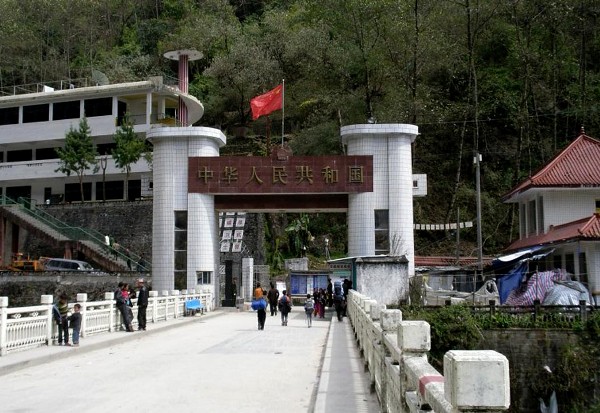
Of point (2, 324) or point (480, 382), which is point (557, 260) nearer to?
point (2, 324)

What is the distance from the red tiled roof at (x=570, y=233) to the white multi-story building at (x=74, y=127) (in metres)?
31.2

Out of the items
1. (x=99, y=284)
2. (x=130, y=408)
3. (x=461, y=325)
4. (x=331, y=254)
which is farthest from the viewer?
(x=331, y=254)

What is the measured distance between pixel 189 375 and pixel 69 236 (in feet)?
109

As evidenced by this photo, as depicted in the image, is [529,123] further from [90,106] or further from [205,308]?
[90,106]

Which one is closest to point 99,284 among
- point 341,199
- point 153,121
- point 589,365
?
point 341,199

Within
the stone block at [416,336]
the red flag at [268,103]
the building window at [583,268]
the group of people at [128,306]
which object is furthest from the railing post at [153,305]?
the stone block at [416,336]

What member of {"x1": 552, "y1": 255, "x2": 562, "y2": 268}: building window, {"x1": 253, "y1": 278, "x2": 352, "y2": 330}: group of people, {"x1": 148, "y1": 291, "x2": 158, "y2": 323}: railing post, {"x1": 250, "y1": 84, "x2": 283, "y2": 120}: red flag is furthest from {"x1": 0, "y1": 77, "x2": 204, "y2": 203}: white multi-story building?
{"x1": 552, "y1": 255, "x2": 562, "y2": 268}: building window

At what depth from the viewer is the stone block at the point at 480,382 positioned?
3.21 metres

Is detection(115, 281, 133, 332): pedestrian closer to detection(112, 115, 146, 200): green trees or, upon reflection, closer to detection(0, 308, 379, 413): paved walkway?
detection(0, 308, 379, 413): paved walkway

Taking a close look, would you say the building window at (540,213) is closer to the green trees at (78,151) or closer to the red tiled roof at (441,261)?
the red tiled roof at (441,261)

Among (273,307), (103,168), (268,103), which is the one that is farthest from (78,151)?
(273,307)

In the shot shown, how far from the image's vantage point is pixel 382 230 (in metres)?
31.3

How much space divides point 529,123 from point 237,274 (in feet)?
76.4

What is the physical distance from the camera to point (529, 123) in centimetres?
4806
